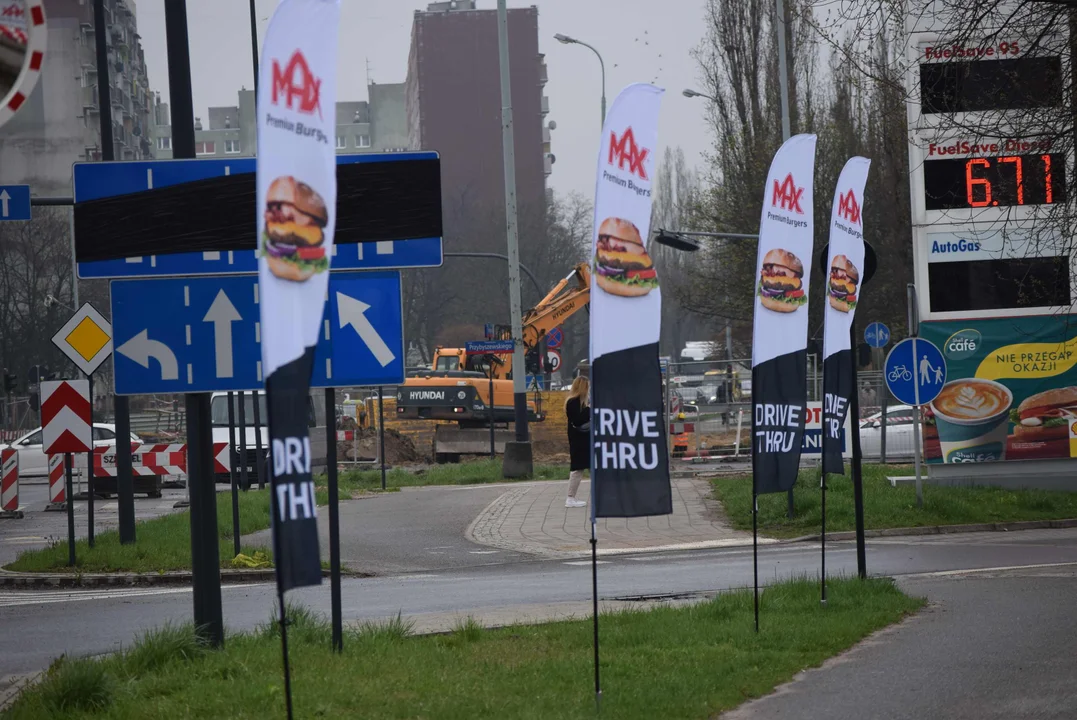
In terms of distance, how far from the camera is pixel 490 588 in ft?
45.4

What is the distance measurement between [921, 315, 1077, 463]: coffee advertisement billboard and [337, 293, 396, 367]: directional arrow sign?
15.4m

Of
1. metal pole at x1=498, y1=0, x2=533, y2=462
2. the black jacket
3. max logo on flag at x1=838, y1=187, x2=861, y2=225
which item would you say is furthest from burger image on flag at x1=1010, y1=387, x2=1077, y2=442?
max logo on flag at x1=838, y1=187, x2=861, y2=225

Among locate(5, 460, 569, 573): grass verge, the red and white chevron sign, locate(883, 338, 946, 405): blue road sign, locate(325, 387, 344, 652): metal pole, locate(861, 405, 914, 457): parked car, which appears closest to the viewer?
locate(325, 387, 344, 652): metal pole

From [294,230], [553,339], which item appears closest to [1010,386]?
[294,230]

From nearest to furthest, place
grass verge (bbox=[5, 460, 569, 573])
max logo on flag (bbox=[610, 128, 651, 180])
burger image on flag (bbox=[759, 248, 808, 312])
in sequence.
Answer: max logo on flag (bbox=[610, 128, 651, 180]) < burger image on flag (bbox=[759, 248, 808, 312]) < grass verge (bbox=[5, 460, 569, 573])

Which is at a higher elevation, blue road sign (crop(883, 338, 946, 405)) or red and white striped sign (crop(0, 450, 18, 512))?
blue road sign (crop(883, 338, 946, 405))

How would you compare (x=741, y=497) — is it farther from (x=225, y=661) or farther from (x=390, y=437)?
(x=390, y=437)

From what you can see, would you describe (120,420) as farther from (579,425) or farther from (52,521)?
(52,521)

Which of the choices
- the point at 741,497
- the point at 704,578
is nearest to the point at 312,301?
the point at 704,578

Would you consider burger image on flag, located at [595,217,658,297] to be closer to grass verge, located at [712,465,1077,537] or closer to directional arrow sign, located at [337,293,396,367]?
directional arrow sign, located at [337,293,396,367]

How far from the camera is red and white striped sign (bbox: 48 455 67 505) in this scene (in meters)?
26.4

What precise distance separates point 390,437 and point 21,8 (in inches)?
1435

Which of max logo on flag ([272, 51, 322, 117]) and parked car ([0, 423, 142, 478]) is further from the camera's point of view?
parked car ([0, 423, 142, 478])

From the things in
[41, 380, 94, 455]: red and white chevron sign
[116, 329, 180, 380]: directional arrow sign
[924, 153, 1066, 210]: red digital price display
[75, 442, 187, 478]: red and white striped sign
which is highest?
[924, 153, 1066, 210]: red digital price display
